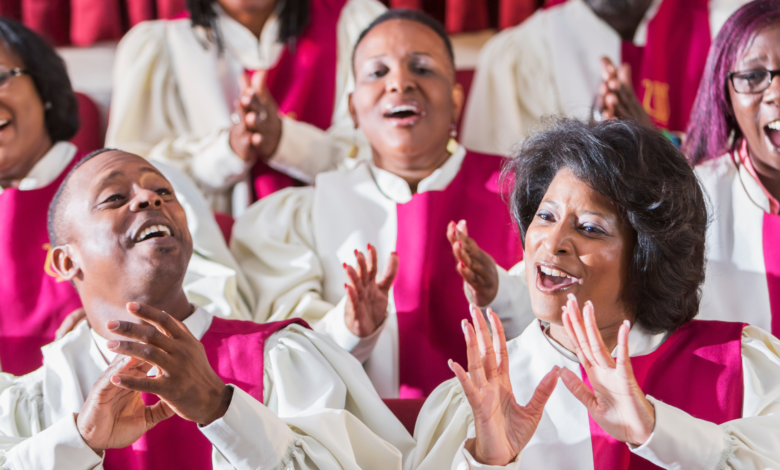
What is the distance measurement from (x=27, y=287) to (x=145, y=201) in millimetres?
608

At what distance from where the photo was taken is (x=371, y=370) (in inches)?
74.6

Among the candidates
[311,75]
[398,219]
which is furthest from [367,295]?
[311,75]

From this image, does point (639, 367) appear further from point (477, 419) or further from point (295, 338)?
point (295, 338)

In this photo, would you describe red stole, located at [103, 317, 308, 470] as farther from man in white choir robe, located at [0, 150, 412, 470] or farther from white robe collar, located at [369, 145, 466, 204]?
white robe collar, located at [369, 145, 466, 204]

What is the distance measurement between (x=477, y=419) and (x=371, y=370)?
2.22 ft

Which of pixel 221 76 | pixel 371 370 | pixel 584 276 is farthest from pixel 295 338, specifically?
pixel 221 76

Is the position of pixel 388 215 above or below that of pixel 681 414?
below

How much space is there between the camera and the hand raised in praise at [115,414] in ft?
4.14

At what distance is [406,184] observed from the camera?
2.08 m

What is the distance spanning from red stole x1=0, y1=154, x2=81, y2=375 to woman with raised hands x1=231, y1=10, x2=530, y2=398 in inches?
17.6

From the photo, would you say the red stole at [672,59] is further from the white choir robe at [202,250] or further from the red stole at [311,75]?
the white choir robe at [202,250]

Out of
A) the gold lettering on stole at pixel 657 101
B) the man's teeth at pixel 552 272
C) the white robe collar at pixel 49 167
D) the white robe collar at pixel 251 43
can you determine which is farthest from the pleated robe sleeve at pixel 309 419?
the gold lettering on stole at pixel 657 101

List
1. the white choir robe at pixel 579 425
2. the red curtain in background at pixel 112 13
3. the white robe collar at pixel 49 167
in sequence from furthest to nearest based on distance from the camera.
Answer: the red curtain in background at pixel 112 13, the white robe collar at pixel 49 167, the white choir robe at pixel 579 425

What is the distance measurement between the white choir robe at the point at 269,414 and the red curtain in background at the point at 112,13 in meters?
1.87
